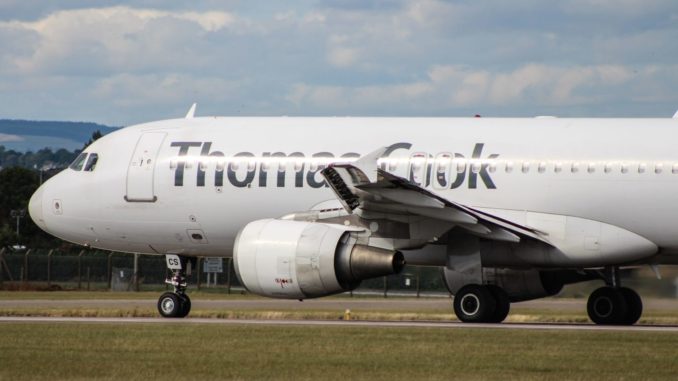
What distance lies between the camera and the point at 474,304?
93.5ft

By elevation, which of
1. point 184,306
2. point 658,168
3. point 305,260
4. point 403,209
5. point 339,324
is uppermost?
point 658,168

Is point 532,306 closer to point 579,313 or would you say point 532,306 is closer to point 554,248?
point 579,313

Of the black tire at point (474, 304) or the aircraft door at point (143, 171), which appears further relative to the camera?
the aircraft door at point (143, 171)

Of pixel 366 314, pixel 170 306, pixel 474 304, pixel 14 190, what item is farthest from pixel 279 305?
pixel 14 190

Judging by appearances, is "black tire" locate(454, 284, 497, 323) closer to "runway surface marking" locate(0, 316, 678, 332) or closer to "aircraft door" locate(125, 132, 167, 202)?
"runway surface marking" locate(0, 316, 678, 332)

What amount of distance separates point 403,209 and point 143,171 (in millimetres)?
7108

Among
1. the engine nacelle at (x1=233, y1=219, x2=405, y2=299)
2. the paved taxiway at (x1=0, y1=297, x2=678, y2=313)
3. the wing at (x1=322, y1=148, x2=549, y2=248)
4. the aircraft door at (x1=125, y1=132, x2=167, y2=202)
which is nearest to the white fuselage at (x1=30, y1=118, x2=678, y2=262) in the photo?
the aircraft door at (x1=125, y1=132, x2=167, y2=202)

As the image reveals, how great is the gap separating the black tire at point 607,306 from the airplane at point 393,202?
30 mm

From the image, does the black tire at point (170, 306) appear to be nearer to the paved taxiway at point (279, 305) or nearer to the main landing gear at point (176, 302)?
the main landing gear at point (176, 302)

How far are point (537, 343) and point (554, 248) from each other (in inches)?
238

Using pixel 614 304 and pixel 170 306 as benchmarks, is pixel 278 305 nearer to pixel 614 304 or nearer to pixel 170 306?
pixel 170 306

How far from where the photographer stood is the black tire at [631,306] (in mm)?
30344

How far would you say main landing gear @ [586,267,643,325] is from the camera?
30.3 meters

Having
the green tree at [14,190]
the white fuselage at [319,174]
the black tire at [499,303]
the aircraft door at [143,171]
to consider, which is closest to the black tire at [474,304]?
the black tire at [499,303]
